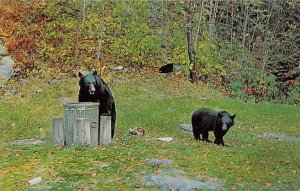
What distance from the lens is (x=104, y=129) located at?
385 inches

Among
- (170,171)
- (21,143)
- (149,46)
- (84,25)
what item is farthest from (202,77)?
(170,171)

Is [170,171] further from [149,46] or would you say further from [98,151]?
[149,46]

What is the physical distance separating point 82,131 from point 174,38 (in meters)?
14.9

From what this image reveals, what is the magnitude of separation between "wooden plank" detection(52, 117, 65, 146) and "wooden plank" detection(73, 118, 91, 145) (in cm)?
29

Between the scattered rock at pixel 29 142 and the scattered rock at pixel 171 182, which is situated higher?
the scattered rock at pixel 171 182

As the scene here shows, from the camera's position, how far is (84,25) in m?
22.6

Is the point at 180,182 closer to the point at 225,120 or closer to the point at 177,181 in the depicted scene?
the point at 177,181

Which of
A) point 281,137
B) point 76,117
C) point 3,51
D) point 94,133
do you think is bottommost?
point 281,137

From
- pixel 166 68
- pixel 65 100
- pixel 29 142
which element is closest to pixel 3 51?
pixel 65 100

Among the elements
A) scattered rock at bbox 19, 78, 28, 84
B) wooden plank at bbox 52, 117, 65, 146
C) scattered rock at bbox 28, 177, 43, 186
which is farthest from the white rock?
scattered rock at bbox 19, 78, 28, 84

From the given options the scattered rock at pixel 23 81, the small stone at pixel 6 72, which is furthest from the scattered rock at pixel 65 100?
the small stone at pixel 6 72

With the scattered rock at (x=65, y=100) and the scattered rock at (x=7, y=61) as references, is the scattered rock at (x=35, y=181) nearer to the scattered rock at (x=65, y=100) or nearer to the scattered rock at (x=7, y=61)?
the scattered rock at (x=65, y=100)

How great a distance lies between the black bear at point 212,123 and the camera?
10.4 meters

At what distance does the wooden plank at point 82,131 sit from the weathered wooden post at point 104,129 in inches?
12.0
